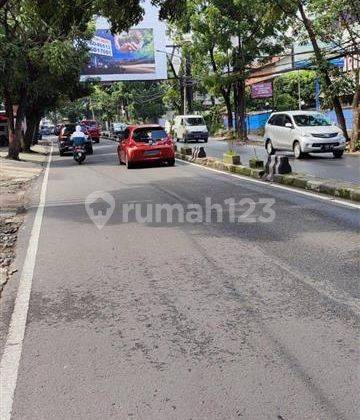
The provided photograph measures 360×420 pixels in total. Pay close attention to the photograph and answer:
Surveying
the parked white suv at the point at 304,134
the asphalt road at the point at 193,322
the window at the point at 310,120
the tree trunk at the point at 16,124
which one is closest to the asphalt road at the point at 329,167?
the parked white suv at the point at 304,134

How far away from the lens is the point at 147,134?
20375 millimetres

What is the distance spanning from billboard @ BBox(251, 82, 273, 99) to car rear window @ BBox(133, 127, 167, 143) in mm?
25919

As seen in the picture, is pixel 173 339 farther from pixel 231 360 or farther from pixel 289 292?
pixel 289 292

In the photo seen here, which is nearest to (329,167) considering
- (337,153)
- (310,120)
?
(337,153)

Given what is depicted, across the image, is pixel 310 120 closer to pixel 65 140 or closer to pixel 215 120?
pixel 65 140

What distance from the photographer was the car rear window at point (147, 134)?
20.3 m

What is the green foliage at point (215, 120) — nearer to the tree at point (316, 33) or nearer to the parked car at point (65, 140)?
the parked car at point (65, 140)

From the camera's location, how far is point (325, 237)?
7820mm

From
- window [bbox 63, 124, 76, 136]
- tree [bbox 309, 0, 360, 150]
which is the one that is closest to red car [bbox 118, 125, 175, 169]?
tree [bbox 309, 0, 360, 150]

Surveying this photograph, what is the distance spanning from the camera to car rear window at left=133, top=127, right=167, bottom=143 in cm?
2031

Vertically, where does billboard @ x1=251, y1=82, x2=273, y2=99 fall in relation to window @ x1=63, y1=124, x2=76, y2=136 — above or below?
above

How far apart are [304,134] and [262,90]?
26149 mm

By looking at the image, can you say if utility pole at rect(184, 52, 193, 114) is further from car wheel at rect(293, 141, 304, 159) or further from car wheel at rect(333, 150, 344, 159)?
car wheel at rect(333, 150, 344, 159)

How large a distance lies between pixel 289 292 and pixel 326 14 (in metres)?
19.6
